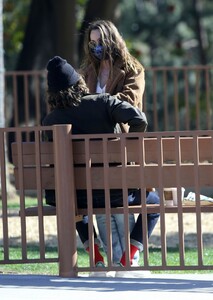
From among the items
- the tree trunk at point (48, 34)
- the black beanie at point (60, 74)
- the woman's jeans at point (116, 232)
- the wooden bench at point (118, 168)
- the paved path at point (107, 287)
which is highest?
the tree trunk at point (48, 34)

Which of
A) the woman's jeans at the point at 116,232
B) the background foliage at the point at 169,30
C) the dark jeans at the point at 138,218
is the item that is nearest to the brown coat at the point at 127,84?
the dark jeans at the point at 138,218

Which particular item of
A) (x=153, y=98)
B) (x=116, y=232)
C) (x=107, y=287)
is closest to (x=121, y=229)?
(x=116, y=232)

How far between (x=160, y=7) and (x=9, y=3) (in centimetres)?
1828

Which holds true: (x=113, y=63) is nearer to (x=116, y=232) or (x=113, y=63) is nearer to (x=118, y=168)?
(x=118, y=168)

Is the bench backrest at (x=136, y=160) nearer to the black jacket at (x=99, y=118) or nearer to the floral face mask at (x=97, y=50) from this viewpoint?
the black jacket at (x=99, y=118)

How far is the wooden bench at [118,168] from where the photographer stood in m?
7.24

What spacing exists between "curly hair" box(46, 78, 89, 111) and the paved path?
1227 mm

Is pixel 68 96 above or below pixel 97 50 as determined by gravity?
below

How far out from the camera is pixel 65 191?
7371 mm

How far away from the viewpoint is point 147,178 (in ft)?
24.0

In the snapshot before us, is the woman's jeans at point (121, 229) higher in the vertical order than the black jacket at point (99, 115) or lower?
lower

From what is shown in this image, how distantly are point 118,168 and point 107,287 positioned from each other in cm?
84

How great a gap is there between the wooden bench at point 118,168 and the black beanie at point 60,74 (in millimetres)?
402

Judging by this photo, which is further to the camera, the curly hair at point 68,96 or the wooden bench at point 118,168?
the curly hair at point 68,96
